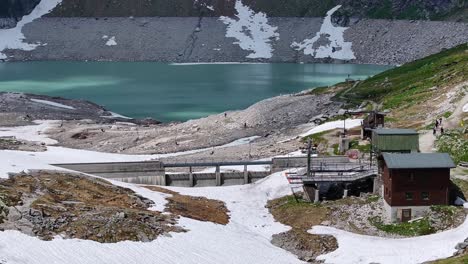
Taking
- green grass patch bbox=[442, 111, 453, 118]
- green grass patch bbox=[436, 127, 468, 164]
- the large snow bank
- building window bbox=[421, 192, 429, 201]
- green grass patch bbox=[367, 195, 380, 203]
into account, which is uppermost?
green grass patch bbox=[442, 111, 453, 118]

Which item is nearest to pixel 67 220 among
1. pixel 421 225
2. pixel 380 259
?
pixel 380 259

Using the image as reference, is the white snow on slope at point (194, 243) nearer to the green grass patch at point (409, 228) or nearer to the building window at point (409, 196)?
the green grass patch at point (409, 228)

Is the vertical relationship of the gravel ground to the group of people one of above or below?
below

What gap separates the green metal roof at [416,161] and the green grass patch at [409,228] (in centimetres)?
431

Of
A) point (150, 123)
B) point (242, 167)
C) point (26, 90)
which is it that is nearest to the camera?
point (242, 167)

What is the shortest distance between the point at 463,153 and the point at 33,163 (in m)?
39.8

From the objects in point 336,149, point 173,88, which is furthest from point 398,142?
point 173,88

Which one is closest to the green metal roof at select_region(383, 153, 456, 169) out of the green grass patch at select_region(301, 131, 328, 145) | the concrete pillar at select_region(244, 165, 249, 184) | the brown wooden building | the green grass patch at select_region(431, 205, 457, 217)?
the brown wooden building

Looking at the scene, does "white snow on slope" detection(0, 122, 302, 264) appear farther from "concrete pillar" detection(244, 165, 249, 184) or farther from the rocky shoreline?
the rocky shoreline

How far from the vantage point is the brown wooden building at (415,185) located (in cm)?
5216

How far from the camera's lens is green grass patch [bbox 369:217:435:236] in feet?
162

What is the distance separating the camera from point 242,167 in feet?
236

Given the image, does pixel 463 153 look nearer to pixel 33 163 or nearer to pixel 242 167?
pixel 242 167

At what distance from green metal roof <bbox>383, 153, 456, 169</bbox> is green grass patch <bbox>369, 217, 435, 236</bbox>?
14.2 ft
